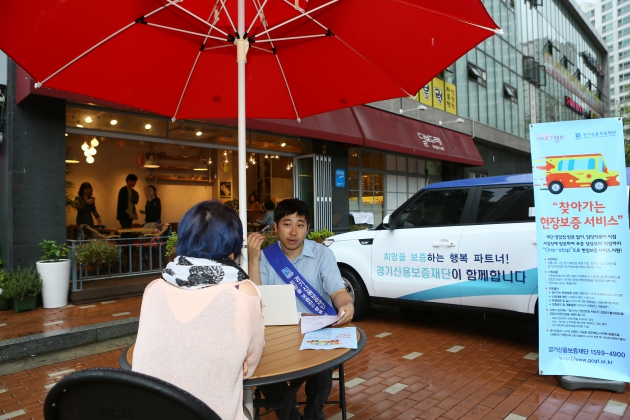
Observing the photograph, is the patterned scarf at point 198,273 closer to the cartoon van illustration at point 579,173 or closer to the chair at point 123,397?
the chair at point 123,397

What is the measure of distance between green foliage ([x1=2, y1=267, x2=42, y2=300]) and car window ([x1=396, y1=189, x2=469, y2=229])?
17.4 ft

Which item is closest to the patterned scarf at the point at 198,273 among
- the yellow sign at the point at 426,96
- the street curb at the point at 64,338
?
the street curb at the point at 64,338

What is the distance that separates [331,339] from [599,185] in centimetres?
287

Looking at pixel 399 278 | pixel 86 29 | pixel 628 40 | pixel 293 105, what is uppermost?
pixel 628 40

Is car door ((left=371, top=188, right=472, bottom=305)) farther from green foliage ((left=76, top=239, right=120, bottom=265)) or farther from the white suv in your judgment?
green foliage ((left=76, top=239, right=120, bottom=265))

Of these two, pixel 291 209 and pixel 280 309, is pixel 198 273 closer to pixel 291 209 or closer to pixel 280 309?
pixel 280 309

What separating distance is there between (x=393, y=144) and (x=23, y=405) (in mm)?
10426

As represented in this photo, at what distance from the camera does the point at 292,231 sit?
312 cm

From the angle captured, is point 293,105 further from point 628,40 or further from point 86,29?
point 628,40

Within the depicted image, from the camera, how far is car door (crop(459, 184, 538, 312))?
466cm

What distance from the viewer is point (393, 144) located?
40.3 feet

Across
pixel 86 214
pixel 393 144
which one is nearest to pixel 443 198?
pixel 393 144

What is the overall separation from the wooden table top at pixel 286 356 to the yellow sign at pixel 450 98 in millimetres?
15734

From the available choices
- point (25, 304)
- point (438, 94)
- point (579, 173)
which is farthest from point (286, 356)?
point (438, 94)
